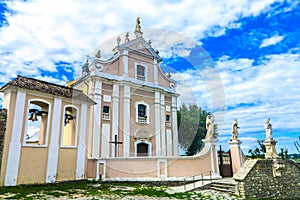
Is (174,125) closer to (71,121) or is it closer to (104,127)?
(104,127)

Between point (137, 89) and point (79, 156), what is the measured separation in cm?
688

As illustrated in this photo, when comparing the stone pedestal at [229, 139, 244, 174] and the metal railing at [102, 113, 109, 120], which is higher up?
the metal railing at [102, 113, 109, 120]

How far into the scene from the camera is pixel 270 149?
1021 centimetres

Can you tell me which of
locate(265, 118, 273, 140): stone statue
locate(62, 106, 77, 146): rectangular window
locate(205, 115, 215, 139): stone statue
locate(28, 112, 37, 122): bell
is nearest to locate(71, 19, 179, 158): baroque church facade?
locate(62, 106, 77, 146): rectangular window

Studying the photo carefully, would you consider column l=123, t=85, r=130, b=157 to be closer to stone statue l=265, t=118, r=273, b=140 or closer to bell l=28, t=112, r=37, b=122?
bell l=28, t=112, r=37, b=122

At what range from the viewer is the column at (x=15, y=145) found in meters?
9.48

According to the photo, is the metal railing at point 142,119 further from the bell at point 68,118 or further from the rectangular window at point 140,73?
the bell at point 68,118

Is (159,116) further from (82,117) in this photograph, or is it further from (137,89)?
(82,117)

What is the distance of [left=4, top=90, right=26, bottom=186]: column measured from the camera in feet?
31.1

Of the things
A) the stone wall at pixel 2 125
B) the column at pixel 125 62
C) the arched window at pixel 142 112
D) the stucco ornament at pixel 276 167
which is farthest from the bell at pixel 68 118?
the stucco ornament at pixel 276 167

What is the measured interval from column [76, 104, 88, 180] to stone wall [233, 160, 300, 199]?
7.27 meters

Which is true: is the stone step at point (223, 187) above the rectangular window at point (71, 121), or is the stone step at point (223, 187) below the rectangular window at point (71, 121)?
below

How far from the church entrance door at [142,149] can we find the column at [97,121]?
9.90 feet

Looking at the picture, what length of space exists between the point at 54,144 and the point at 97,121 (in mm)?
3977
